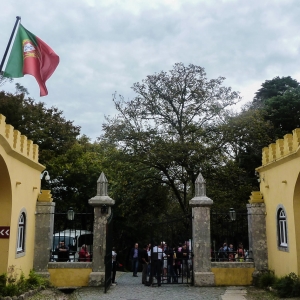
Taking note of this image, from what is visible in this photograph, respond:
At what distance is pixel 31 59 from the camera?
9805 mm

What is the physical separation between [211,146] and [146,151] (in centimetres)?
333

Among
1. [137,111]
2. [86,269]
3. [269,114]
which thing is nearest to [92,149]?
[137,111]

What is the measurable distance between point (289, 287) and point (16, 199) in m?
8.03

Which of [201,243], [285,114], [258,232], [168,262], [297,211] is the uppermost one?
[285,114]

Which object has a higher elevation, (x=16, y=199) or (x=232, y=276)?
(x=16, y=199)

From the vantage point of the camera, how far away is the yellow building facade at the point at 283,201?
34.8 ft

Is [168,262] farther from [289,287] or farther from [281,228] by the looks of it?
[289,287]

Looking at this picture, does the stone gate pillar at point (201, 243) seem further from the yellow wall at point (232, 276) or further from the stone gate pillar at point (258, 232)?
the stone gate pillar at point (258, 232)

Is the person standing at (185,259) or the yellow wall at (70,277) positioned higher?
the person standing at (185,259)

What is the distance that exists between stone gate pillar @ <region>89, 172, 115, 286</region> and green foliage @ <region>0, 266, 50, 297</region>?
1.64 metres

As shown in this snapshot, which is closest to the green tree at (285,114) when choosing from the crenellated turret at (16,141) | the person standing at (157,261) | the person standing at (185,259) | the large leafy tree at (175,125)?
the large leafy tree at (175,125)

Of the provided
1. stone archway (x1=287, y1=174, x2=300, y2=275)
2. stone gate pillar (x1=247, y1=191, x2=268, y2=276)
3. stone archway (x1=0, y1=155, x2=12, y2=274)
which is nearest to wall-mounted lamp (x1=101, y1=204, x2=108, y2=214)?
stone archway (x1=0, y1=155, x2=12, y2=274)

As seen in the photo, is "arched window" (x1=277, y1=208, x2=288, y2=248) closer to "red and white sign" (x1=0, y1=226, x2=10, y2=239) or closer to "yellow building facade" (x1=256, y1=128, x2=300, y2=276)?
"yellow building facade" (x1=256, y1=128, x2=300, y2=276)

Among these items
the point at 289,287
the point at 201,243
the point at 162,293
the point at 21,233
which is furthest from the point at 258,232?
the point at 21,233
